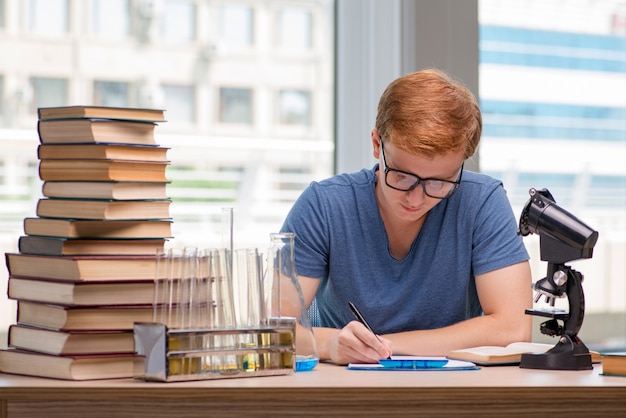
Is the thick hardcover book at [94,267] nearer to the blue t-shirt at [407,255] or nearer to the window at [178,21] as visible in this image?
the blue t-shirt at [407,255]

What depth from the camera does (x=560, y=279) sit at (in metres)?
1.59

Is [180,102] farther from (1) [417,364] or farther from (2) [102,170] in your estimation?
(1) [417,364]

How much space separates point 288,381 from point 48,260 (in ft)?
1.43

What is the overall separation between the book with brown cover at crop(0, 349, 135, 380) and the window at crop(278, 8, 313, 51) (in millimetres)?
1484

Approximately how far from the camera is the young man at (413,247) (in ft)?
6.23

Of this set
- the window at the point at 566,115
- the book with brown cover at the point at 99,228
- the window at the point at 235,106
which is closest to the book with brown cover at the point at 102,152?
the book with brown cover at the point at 99,228

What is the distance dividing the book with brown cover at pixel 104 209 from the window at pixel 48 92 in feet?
3.31

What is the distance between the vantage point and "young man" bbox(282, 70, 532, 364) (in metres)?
1.90

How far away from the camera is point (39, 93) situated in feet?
7.90

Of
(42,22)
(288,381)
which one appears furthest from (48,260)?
(42,22)

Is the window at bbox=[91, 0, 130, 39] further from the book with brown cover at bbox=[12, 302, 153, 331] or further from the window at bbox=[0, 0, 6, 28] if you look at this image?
the book with brown cover at bbox=[12, 302, 153, 331]

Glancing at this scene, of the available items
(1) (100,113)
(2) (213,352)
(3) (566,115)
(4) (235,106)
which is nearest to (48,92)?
(4) (235,106)

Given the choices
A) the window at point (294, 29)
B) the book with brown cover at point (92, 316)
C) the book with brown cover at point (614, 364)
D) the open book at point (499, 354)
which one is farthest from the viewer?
the window at point (294, 29)
